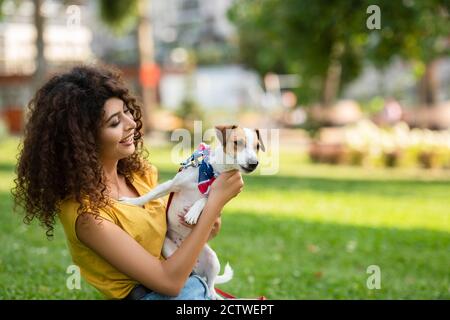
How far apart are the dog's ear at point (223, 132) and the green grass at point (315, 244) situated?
2619 millimetres

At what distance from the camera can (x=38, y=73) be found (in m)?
19.9

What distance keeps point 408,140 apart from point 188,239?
14008 millimetres

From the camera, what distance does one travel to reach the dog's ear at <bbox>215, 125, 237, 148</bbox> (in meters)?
2.87

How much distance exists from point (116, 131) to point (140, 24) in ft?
78.7

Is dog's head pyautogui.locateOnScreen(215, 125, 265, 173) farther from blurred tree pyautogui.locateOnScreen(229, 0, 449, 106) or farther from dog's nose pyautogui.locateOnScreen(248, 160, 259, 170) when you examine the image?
blurred tree pyautogui.locateOnScreen(229, 0, 449, 106)

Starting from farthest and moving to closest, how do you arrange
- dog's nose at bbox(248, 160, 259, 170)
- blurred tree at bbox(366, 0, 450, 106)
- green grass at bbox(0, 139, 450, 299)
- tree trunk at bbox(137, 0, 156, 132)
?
1. tree trunk at bbox(137, 0, 156, 132)
2. blurred tree at bbox(366, 0, 450, 106)
3. green grass at bbox(0, 139, 450, 299)
4. dog's nose at bbox(248, 160, 259, 170)

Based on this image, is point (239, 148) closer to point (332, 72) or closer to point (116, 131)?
point (116, 131)

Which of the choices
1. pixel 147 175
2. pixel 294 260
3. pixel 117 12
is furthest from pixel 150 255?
pixel 117 12

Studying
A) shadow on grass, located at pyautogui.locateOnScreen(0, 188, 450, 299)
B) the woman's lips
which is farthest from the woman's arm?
shadow on grass, located at pyautogui.locateOnScreen(0, 188, 450, 299)

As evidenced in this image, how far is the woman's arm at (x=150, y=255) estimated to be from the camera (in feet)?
9.41

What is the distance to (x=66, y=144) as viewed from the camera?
2.92 meters

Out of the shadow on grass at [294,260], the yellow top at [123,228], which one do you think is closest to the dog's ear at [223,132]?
the yellow top at [123,228]

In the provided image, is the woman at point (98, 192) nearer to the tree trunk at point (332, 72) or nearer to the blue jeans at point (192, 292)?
the blue jeans at point (192, 292)

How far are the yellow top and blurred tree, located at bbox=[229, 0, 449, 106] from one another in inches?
368
